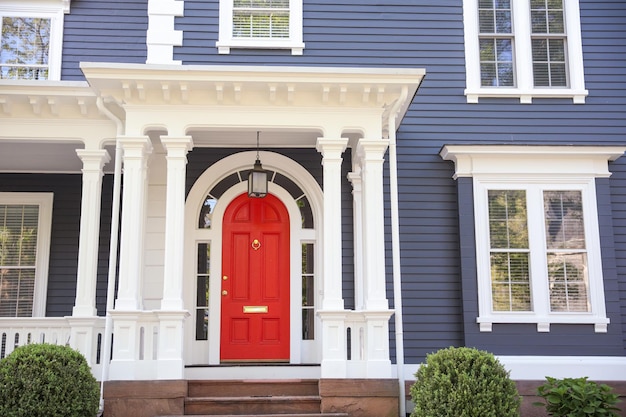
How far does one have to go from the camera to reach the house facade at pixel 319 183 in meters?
7.55

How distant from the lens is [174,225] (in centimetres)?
740

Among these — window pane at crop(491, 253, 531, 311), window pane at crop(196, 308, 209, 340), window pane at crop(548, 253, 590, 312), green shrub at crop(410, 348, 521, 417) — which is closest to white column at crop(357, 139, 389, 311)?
green shrub at crop(410, 348, 521, 417)

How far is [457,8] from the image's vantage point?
31.9ft

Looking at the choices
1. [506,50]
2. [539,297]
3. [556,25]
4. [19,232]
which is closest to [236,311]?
[19,232]

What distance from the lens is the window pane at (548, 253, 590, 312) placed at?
8.67 metres

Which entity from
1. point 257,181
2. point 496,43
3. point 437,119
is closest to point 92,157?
point 257,181

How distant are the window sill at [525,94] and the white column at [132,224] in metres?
4.50

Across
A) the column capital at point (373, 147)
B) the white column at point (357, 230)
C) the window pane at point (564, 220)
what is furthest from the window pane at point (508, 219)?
the column capital at point (373, 147)

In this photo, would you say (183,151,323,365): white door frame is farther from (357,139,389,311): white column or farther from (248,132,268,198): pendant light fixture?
(357,139,389,311): white column

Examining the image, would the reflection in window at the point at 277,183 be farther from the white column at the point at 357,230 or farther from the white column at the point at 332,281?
the white column at the point at 332,281

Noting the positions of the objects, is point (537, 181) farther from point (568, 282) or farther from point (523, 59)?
point (523, 59)

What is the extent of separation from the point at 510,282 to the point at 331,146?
3.02m

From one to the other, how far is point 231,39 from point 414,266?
158 inches

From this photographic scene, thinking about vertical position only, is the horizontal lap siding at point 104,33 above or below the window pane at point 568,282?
above
